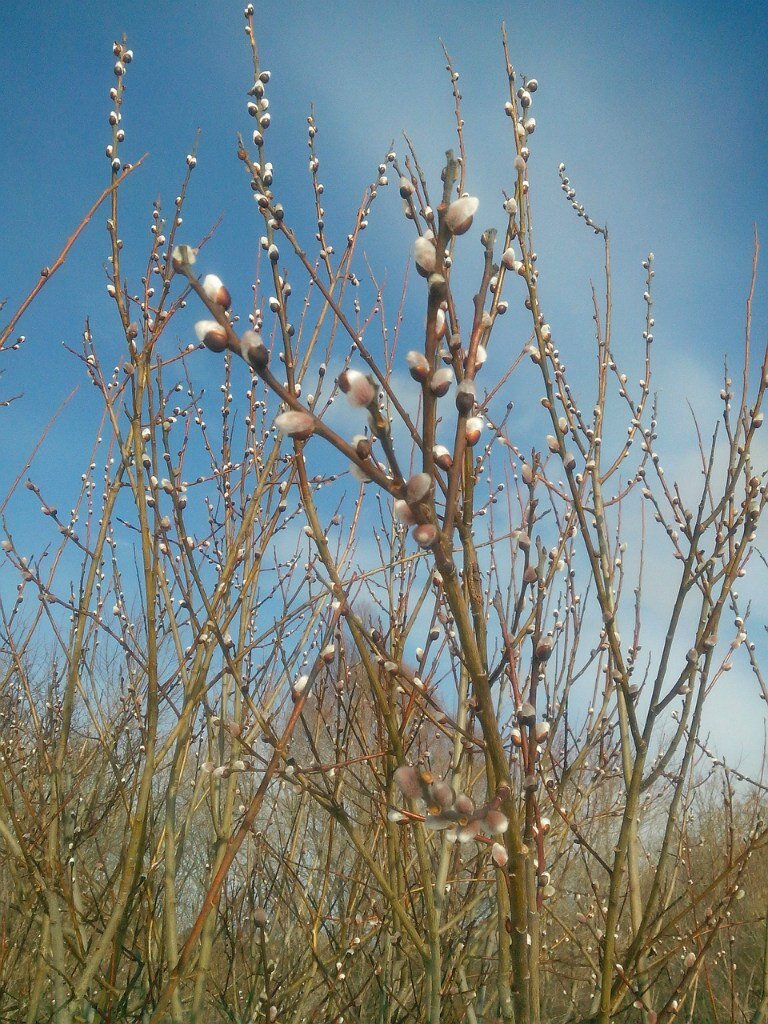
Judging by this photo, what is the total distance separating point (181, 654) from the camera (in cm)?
211

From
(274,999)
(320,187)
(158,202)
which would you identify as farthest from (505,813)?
(158,202)

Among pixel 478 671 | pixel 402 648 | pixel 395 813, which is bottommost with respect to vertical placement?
pixel 395 813

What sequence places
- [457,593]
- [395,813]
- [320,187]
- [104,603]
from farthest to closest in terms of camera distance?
[104,603] → [320,187] → [395,813] → [457,593]

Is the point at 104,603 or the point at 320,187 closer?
the point at 320,187

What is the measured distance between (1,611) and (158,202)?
1661 mm

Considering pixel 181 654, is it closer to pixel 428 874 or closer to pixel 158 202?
pixel 428 874

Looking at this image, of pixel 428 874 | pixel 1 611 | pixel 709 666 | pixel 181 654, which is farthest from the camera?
pixel 1 611

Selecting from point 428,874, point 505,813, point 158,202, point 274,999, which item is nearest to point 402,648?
point 428,874

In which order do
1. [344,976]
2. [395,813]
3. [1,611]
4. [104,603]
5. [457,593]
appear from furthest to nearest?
[104,603] → [1,611] → [344,976] → [395,813] → [457,593]

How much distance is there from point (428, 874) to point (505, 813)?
1079mm

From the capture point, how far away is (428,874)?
75.4 inches

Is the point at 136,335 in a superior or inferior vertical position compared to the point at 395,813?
superior

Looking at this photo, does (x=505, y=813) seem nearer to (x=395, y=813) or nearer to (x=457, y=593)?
(x=395, y=813)

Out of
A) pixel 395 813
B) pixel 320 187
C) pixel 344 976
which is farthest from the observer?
pixel 344 976
